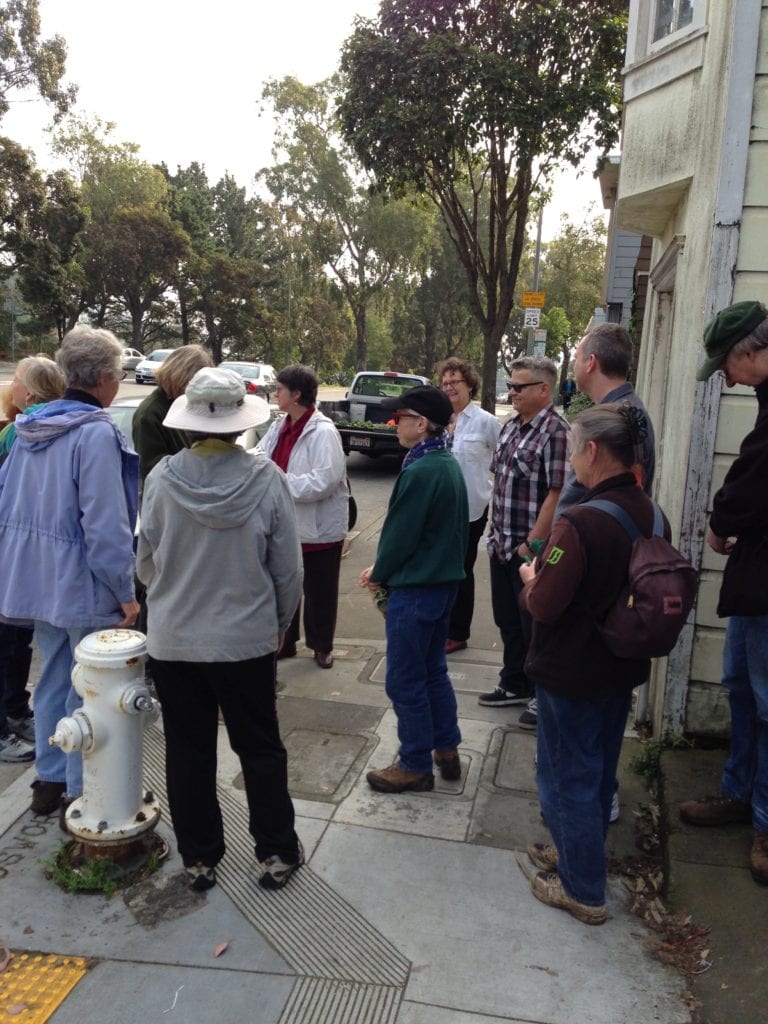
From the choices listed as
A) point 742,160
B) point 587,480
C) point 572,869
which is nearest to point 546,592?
point 587,480

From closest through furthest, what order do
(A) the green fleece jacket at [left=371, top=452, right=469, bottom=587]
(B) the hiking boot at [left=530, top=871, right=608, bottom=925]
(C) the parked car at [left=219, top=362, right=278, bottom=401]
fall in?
(B) the hiking boot at [left=530, top=871, right=608, bottom=925] → (A) the green fleece jacket at [left=371, top=452, right=469, bottom=587] → (C) the parked car at [left=219, top=362, right=278, bottom=401]

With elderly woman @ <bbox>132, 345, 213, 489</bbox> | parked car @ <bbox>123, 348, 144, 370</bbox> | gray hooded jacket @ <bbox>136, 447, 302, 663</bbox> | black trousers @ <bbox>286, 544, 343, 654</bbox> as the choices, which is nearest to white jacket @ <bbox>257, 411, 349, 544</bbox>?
black trousers @ <bbox>286, 544, 343, 654</bbox>

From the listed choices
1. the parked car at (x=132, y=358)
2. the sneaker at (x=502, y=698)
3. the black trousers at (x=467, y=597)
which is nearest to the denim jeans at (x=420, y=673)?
the sneaker at (x=502, y=698)

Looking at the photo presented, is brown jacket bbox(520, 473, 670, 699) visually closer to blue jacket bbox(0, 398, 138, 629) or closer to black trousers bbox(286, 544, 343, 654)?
blue jacket bbox(0, 398, 138, 629)

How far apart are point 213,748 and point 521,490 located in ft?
7.20

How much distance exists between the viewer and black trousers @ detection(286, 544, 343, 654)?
16.6 feet

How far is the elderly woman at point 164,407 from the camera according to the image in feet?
14.0

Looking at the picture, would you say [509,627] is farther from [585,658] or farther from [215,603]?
[215,603]

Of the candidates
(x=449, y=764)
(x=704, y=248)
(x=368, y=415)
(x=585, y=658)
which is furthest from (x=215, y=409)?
(x=368, y=415)

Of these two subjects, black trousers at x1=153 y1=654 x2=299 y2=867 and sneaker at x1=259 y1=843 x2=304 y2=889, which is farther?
sneaker at x1=259 y1=843 x2=304 y2=889

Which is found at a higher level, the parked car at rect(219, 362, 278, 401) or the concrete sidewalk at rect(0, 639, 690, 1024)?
the parked car at rect(219, 362, 278, 401)

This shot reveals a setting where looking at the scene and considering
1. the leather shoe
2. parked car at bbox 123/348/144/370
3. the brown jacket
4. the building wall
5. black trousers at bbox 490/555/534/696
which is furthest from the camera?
parked car at bbox 123/348/144/370

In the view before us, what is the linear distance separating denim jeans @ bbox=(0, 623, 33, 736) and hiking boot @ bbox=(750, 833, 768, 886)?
11.1ft

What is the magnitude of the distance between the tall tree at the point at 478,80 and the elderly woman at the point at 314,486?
1133 centimetres
